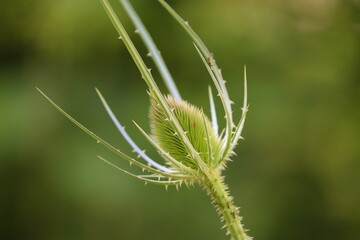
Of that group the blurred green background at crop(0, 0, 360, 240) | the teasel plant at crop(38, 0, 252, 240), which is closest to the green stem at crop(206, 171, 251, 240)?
the teasel plant at crop(38, 0, 252, 240)

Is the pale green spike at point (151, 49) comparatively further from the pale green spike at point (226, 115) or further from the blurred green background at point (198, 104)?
the blurred green background at point (198, 104)

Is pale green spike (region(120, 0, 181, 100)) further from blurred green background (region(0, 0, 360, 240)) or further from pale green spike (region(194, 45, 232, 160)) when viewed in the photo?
blurred green background (region(0, 0, 360, 240))

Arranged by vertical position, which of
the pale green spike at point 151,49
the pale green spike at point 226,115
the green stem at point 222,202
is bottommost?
the green stem at point 222,202

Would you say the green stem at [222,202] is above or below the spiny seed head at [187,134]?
below

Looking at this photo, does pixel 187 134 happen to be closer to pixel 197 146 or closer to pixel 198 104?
pixel 197 146

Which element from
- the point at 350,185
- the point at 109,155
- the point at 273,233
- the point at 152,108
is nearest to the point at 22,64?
the point at 109,155

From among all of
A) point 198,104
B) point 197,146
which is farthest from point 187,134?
point 198,104

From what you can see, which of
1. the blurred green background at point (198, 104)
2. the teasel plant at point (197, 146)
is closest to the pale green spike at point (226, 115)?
the teasel plant at point (197, 146)
